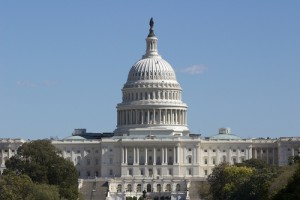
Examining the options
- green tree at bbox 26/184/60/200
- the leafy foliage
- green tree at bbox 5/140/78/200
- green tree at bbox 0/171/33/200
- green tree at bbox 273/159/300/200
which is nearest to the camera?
green tree at bbox 273/159/300/200

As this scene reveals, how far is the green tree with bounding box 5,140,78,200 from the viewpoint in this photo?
169 m

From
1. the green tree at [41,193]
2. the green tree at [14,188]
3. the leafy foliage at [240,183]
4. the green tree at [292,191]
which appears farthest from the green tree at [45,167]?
the green tree at [292,191]

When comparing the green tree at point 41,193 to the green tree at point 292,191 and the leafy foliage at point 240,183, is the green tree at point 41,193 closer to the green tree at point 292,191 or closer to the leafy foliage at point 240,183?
the leafy foliage at point 240,183

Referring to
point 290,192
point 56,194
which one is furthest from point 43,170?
point 290,192

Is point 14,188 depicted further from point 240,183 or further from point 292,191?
point 292,191

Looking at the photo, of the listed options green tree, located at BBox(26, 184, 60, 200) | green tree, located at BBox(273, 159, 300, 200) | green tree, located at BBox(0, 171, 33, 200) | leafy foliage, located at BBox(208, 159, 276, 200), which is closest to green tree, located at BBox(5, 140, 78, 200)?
leafy foliage, located at BBox(208, 159, 276, 200)

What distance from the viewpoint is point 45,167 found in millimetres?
170000

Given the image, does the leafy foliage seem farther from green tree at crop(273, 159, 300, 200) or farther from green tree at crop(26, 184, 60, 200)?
green tree at crop(26, 184, 60, 200)

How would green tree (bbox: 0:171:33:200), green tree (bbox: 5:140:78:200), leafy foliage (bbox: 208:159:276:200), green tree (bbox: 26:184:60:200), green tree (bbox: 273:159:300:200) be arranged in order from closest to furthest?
green tree (bbox: 273:159:300:200) → green tree (bbox: 0:171:33:200) → green tree (bbox: 26:184:60:200) → leafy foliage (bbox: 208:159:276:200) → green tree (bbox: 5:140:78:200)

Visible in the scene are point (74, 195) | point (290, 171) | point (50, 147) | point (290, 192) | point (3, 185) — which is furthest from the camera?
point (50, 147)

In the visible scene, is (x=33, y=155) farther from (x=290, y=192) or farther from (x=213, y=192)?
(x=290, y=192)

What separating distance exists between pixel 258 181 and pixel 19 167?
134 ft

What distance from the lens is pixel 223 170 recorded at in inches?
7372

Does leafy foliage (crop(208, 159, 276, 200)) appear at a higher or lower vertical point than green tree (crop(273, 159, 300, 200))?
higher
